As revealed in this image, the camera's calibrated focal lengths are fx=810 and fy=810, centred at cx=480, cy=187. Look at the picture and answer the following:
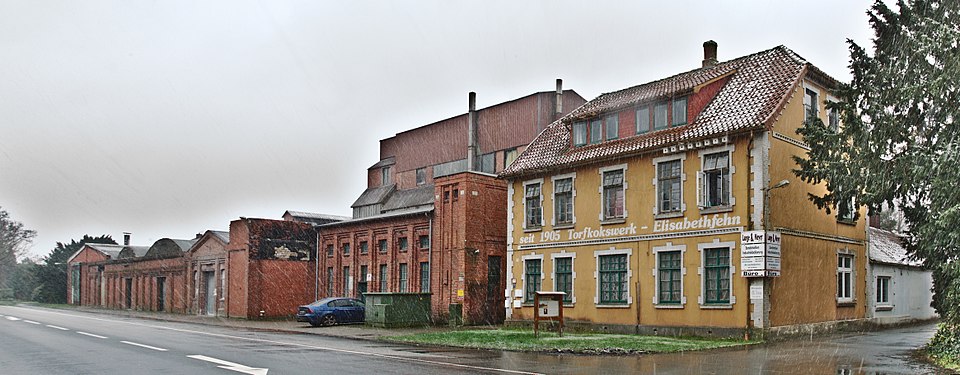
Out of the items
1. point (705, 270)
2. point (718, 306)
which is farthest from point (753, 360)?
point (705, 270)

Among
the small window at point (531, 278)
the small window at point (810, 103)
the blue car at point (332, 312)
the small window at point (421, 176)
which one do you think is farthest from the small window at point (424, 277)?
the small window at point (810, 103)

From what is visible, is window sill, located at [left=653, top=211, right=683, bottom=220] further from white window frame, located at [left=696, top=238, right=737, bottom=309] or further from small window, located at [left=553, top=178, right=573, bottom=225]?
small window, located at [left=553, top=178, right=573, bottom=225]

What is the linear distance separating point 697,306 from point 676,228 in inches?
104

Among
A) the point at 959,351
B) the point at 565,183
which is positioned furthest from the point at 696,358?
the point at 565,183

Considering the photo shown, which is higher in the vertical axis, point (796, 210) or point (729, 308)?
point (796, 210)

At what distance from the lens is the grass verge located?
2099 cm

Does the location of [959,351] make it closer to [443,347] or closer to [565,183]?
[443,347]

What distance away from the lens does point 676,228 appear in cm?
2669

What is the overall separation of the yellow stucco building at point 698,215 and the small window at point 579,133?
0.05 metres

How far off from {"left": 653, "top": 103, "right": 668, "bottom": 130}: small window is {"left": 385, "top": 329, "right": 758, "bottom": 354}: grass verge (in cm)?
734

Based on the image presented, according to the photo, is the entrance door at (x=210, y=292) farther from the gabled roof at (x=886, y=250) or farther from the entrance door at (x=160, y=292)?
the gabled roof at (x=886, y=250)

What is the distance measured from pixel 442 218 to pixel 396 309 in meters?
5.10

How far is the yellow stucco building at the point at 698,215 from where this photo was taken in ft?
80.7

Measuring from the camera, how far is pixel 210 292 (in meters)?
52.0
